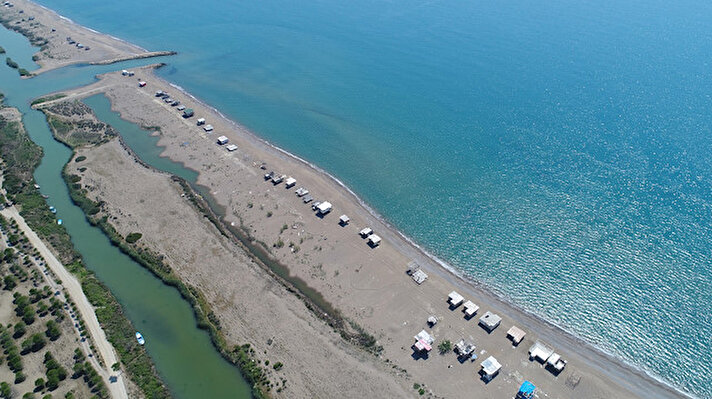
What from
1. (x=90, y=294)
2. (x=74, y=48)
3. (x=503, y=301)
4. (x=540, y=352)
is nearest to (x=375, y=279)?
(x=503, y=301)

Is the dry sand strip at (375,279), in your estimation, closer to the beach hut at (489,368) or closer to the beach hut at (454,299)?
the beach hut at (489,368)

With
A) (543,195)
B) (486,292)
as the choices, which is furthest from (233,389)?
(543,195)

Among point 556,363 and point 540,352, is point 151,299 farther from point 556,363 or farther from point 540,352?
point 556,363

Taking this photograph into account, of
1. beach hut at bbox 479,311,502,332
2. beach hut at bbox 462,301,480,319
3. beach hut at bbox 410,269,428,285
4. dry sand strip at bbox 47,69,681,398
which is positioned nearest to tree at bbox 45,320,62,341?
dry sand strip at bbox 47,69,681,398

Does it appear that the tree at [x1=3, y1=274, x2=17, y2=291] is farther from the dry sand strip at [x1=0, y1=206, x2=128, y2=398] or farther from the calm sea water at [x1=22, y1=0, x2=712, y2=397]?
the calm sea water at [x1=22, y1=0, x2=712, y2=397]

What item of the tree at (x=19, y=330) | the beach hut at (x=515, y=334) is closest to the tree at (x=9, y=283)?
the tree at (x=19, y=330)

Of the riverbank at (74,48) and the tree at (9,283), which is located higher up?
the riverbank at (74,48)

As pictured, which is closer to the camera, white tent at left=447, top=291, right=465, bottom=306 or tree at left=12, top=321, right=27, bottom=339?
tree at left=12, top=321, right=27, bottom=339
